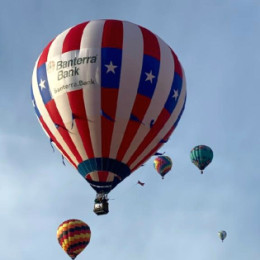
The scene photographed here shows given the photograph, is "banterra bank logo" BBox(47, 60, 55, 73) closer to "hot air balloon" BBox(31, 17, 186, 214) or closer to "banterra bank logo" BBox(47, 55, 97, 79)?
"hot air balloon" BBox(31, 17, 186, 214)

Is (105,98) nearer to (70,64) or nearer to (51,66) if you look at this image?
(70,64)

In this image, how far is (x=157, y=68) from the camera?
31406mm

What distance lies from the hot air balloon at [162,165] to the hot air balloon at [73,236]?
9.30 metres

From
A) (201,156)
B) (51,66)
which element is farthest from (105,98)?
(201,156)

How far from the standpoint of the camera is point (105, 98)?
30.3 m

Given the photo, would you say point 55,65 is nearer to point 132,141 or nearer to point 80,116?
point 80,116

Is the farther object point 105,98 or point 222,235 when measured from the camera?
point 222,235

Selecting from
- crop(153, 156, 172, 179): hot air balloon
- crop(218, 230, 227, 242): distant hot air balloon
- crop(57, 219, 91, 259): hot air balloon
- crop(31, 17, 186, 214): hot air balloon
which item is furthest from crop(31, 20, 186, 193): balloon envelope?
crop(218, 230, 227, 242): distant hot air balloon

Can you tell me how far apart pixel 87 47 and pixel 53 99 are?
120 inches

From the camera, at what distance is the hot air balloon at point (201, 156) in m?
49.3

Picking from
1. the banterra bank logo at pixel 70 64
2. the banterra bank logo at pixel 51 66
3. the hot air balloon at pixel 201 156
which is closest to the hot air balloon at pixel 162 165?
the hot air balloon at pixel 201 156

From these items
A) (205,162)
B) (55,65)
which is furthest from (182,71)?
(205,162)

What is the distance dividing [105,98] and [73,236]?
16109mm

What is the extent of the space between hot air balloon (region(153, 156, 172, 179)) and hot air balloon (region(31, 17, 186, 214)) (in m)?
19.3
